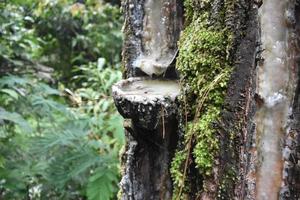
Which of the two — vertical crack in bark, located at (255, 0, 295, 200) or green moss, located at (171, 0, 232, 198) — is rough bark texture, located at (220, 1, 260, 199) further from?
vertical crack in bark, located at (255, 0, 295, 200)

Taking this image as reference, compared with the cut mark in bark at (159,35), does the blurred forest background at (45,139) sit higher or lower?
lower

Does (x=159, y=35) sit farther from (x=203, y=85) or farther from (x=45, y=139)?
(x=45, y=139)

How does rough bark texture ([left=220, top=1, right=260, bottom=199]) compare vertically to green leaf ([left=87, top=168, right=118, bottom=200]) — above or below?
above

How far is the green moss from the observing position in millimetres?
955

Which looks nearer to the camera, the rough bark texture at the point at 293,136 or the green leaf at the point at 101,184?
the rough bark texture at the point at 293,136

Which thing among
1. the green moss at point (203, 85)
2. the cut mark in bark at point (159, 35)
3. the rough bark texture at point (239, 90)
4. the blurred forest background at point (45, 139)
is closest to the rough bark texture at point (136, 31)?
the cut mark in bark at point (159, 35)

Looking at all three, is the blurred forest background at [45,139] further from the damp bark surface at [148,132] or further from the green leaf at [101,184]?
the damp bark surface at [148,132]

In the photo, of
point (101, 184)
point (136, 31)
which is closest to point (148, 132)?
point (136, 31)

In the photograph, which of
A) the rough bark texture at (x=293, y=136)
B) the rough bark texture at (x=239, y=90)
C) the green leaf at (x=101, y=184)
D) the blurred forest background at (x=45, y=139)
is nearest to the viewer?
the rough bark texture at (x=239, y=90)

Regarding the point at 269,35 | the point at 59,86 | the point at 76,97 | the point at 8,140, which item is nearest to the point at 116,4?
the point at 59,86

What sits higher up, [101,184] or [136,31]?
[136,31]

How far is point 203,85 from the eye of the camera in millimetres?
995

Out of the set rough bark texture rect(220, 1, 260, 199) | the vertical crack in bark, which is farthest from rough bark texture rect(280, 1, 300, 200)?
rough bark texture rect(220, 1, 260, 199)

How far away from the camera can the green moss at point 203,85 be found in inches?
37.6
